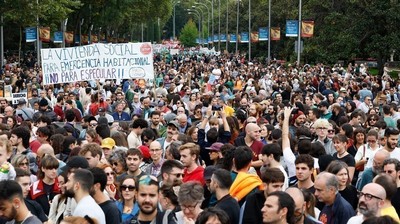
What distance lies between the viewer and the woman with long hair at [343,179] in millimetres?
9383

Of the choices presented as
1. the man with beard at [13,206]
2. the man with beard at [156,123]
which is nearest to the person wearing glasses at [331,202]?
the man with beard at [13,206]

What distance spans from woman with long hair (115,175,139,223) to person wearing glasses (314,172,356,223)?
5.79 feet

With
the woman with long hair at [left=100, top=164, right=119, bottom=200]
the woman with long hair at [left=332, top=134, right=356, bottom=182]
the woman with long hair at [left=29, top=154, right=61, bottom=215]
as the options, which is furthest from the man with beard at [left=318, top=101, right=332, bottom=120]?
the woman with long hair at [left=29, top=154, right=61, bottom=215]

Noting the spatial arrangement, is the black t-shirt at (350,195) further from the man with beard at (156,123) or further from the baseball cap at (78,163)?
the man with beard at (156,123)

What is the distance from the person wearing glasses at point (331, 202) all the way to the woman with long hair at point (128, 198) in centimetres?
176

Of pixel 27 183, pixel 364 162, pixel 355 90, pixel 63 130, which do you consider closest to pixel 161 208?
pixel 27 183

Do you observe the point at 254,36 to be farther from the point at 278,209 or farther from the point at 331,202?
the point at 278,209

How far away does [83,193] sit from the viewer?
7922 mm

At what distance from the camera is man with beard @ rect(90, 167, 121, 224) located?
8148mm

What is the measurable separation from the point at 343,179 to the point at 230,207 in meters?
1.75

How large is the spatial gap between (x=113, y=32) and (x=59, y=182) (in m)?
104

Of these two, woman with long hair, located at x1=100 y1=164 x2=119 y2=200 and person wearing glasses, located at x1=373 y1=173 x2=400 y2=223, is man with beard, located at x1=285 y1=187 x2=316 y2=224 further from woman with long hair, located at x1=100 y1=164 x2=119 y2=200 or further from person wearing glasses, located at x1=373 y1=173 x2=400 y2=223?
woman with long hair, located at x1=100 y1=164 x2=119 y2=200

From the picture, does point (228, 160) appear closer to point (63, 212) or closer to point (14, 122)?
point (63, 212)

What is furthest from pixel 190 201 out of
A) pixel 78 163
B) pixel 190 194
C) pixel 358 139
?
pixel 358 139
